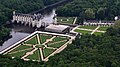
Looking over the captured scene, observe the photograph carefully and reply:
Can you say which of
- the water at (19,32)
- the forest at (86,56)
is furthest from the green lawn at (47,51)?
the water at (19,32)

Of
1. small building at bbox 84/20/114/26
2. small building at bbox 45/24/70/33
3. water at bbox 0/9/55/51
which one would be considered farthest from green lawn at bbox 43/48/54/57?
small building at bbox 84/20/114/26

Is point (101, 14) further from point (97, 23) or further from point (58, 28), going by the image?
point (58, 28)

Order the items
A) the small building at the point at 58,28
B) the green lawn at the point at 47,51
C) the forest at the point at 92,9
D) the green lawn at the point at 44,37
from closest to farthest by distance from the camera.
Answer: the green lawn at the point at 47,51 < the green lawn at the point at 44,37 < the small building at the point at 58,28 < the forest at the point at 92,9

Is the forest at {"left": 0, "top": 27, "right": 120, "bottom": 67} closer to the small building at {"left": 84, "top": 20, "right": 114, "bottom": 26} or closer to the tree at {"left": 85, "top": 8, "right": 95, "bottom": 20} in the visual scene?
the small building at {"left": 84, "top": 20, "right": 114, "bottom": 26}

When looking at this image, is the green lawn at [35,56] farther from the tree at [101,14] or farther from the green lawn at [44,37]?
the tree at [101,14]

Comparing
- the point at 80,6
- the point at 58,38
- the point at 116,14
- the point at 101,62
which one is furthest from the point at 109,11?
the point at 101,62

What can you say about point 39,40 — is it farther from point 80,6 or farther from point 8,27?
point 80,6

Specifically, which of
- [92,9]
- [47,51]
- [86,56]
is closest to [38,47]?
[47,51]
